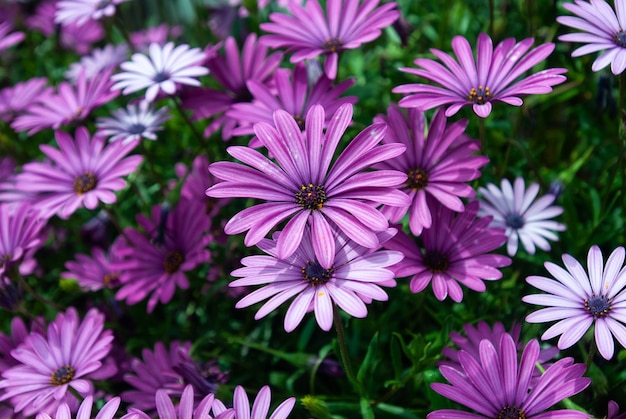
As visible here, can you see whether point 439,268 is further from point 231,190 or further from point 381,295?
point 231,190

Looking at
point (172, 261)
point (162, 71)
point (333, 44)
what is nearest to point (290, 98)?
point (333, 44)

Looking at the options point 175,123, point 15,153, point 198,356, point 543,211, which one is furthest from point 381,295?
point 15,153

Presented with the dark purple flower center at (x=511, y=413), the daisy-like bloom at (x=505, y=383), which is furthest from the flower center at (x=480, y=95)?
the dark purple flower center at (x=511, y=413)

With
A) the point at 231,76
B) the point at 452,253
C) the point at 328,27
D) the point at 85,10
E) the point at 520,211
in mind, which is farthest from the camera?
the point at 85,10

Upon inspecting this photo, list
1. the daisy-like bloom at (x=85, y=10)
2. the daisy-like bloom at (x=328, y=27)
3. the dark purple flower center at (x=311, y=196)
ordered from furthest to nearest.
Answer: the daisy-like bloom at (x=85, y=10) → the daisy-like bloom at (x=328, y=27) → the dark purple flower center at (x=311, y=196)

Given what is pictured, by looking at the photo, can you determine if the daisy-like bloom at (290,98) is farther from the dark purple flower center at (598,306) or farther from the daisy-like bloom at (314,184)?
the dark purple flower center at (598,306)

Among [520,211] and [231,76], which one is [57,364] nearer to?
[231,76]

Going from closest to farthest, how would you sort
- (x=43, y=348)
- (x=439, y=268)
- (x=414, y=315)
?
1. (x=439, y=268)
2. (x=43, y=348)
3. (x=414, y=315)
